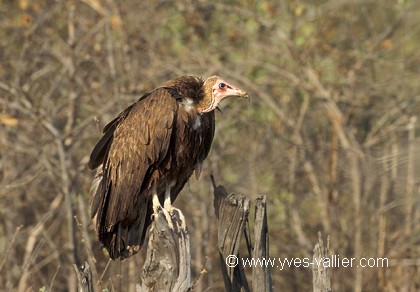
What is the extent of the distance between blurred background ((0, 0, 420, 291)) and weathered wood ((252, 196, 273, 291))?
2.85 meters

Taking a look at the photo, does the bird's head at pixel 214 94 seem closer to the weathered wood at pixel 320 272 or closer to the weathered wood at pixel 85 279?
the weathered wood at pixel 320 272

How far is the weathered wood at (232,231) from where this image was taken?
4934mm

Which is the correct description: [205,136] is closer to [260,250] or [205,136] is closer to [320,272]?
[260,250]

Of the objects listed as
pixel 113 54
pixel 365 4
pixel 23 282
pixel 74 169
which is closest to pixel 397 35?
pixel 365 4

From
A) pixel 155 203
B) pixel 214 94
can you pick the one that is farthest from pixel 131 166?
pixel 214 94

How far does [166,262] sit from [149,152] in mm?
1116

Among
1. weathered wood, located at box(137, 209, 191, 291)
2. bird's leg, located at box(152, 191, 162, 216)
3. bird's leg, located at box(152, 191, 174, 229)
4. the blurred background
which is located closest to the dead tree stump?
weathered wood, located at box(137, 209, 191, 291)

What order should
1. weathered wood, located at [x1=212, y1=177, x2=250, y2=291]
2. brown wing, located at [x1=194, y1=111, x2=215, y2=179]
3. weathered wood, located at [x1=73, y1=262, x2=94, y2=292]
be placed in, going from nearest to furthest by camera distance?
weathered wood, located at [x1=73, y1=262, x2=94, y2=292], weathered wood, located at [x1=212, y1=177, x2=250, y2=291], brown wing, located at [x1=194, y1=111, x2=215, y2=179]

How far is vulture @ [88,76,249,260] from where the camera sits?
18.4 feet

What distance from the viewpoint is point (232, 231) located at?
4.97 m

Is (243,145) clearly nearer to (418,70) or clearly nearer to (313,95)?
(313,95)

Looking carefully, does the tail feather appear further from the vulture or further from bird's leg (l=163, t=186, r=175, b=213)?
bird's leg (l=163, t=186, r=175, b=213)

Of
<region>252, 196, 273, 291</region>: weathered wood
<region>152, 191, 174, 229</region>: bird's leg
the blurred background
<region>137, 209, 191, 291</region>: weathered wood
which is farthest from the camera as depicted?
the blurred background

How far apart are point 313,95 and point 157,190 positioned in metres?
3.38
